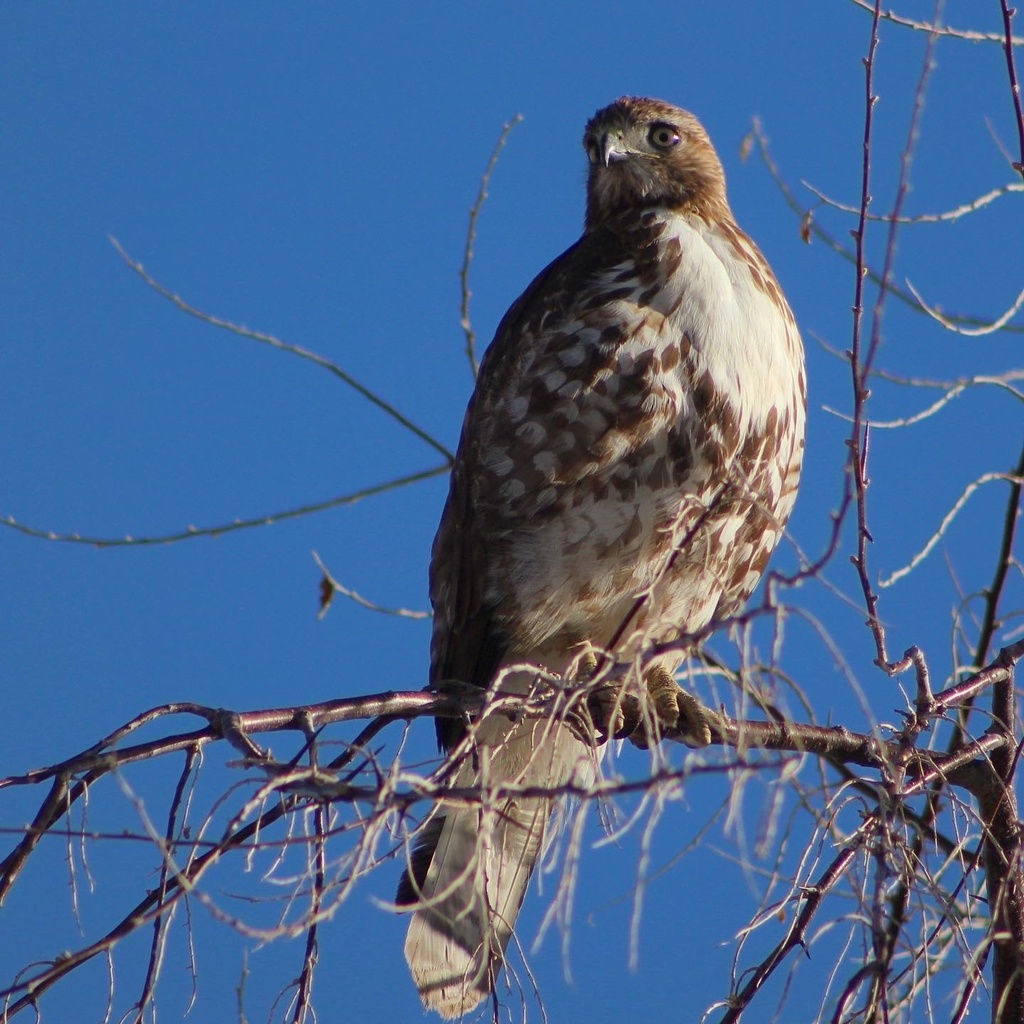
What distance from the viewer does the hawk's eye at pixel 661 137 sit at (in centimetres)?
388

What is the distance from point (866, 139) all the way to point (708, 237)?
4.80 ft

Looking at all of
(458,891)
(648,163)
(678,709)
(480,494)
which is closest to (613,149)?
(648,163)

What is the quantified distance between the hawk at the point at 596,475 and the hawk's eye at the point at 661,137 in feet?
0.89

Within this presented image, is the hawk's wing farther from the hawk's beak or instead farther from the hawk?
the hawk's beak

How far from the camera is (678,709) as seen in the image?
3.43 meters

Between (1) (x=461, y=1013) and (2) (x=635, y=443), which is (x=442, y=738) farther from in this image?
(2) (x=635, y=443)

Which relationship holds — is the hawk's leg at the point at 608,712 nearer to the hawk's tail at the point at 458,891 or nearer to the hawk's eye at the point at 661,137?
the hawk's tail at the point at 458,891

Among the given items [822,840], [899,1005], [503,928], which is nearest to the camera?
[899,1005]

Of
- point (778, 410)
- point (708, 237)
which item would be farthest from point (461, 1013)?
point (708, 237)

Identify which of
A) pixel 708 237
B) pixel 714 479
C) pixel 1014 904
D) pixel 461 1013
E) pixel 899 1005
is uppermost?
pixel 708 237

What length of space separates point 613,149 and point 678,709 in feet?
5.09

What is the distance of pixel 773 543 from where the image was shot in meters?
3.60

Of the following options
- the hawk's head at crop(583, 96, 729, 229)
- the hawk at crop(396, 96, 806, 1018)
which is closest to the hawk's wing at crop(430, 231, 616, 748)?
the hawk at crop(396, 96, 806, 1018)

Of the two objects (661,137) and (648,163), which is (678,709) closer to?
(648,163)
